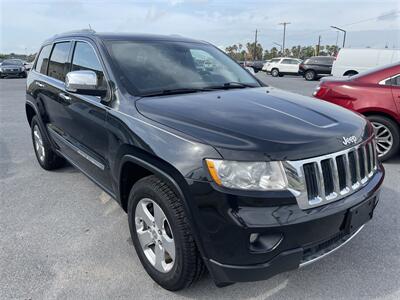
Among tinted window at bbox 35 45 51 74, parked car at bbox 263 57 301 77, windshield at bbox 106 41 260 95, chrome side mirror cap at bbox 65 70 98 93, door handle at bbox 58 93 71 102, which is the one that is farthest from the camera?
parked car at bbox 263 57 301 77

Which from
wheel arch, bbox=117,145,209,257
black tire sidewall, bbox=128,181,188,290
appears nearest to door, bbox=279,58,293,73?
wheel arch, bbox=117,145,209,257

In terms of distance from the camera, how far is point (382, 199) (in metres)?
4.02

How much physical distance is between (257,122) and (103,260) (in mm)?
1685

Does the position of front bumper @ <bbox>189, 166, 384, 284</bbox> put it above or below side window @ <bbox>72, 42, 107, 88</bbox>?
below

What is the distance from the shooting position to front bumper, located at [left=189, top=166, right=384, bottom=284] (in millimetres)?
1973

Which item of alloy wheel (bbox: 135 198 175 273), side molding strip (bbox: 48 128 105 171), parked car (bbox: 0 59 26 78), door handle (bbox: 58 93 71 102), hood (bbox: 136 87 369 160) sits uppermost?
hood (bbox: 136 87 369 160)

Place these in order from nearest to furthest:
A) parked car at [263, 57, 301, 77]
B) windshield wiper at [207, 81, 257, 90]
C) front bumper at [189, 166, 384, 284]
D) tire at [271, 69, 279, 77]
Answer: front bumper at [189, 166, 384, 284]
windshield wiper at [207, 81, 257, 90]
parked car at [263, 57, 301, 77]
tire at [271, 69, 279, 77]

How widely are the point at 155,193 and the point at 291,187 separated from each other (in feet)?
2.85

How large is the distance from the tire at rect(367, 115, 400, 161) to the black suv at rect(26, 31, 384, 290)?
8.39ft

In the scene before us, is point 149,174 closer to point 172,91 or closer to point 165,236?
point 165,236

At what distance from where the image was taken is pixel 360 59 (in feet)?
60.4

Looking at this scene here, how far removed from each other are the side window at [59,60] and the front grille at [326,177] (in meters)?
3.00

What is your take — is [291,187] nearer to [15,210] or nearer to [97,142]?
[97,142]

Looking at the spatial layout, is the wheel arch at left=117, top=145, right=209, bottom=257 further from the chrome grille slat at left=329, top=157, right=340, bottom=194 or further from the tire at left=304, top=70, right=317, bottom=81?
the tire at left=304, top=70, right=317, bottom=81
